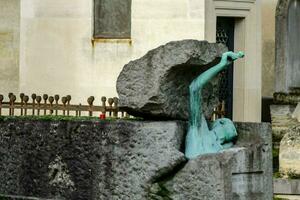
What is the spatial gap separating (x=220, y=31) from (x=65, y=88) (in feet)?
9.95

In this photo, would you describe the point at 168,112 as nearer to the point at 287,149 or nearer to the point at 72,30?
the point at 287,149

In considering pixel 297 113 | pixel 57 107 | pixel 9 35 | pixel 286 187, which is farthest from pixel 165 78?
pixel 9 35

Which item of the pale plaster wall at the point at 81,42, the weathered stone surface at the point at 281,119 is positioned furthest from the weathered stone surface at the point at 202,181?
the pale plaster wall at the point at 81,42

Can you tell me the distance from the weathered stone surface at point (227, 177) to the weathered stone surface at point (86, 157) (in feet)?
0.44

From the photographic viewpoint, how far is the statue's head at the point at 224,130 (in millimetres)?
8508

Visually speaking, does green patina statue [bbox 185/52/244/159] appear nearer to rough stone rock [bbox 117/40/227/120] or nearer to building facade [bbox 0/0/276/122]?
rough stone rock [bbox 117/40/227/120]

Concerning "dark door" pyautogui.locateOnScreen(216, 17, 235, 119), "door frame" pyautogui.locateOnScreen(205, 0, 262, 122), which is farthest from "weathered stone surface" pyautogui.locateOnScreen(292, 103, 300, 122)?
"dark door" pyautogui.locateOnScreen(216, 17, 235, 119)

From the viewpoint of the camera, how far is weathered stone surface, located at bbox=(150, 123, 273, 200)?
7.97m

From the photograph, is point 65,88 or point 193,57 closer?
point 193,57

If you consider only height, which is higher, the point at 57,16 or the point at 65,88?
the point at 57,16

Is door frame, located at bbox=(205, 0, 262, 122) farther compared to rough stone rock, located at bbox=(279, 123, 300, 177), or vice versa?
door frame, located at bbox=(205, 0, 262, 122)

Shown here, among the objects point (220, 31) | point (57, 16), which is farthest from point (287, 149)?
point (57, 16)

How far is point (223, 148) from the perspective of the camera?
839 centimetres

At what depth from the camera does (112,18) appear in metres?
19.8
